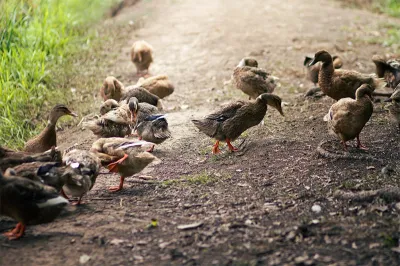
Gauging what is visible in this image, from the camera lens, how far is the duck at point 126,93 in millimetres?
9211

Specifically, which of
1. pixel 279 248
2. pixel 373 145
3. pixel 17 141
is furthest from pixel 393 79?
pixel 17 141

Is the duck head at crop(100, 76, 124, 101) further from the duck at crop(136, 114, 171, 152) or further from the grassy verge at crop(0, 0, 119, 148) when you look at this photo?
the duck at crop(136, 114, 171, 152)

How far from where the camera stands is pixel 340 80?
28.0 ft

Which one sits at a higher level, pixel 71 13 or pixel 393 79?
pixel 393 79

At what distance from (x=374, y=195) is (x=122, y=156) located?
2.73 m

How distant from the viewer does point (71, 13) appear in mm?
14805

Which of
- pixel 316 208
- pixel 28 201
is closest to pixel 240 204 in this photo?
pixel 316 208

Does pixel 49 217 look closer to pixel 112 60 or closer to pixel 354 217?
pixel 354 217

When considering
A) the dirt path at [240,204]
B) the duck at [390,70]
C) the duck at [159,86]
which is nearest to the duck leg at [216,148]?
the dirt path at [240,204]

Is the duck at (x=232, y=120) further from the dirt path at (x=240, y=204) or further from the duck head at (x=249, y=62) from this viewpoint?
the duck head at (x=249, y=62)

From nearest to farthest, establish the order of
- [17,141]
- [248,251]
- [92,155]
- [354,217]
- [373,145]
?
1. [248,251]
2. [354,217]
3. [92,155]
4. [373,145]
5. [17,141]

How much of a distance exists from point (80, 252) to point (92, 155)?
1352 millimetres

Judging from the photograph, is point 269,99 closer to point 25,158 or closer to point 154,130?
point 154,130

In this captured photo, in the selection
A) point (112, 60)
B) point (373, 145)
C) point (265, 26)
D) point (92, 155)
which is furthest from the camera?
point (265, 26)
